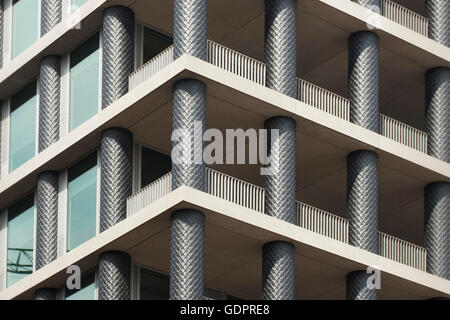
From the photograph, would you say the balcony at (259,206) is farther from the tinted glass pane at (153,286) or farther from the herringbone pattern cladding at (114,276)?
the tinted glass pane at (153,286)

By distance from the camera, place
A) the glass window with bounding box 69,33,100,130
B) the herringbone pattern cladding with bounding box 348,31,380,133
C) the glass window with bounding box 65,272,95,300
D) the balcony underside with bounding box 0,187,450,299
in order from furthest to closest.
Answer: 1. the glass window with bounding box 69,33,100,130
2. the herringbone pattern cladding with bounding box 348,31,380,133
3. the glass window with bounding box 65,272,95,300
4. the balcony underside with bounding box 0,187,450,299

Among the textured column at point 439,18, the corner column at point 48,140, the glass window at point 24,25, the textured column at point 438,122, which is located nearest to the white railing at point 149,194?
the corner column at point 48,140

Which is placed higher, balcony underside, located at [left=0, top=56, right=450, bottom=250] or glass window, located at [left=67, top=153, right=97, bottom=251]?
balcony underside, located at [left=0, top=56, right=450, bottom=250]

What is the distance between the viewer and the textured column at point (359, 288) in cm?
6291

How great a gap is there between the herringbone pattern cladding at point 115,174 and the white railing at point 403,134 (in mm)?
10179

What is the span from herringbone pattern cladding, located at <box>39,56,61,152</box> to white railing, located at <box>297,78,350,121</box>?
31.2 feet

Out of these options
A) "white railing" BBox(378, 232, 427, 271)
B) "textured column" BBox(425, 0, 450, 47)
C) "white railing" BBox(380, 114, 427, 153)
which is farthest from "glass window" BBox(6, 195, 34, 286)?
"textured column" BBox(425, 0, 450, 47)

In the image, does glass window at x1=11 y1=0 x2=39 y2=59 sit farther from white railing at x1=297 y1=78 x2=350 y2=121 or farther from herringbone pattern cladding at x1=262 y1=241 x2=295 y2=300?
herringbone pattern cladding at x1=262 y1=241 x2=295 y2=300

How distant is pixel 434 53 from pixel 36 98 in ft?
51.5

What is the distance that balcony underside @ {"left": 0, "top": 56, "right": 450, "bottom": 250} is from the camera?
6209 cm

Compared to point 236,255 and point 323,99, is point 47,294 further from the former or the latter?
point 323,99

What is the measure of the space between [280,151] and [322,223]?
3.66 meters

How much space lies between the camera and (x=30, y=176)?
6800 cm

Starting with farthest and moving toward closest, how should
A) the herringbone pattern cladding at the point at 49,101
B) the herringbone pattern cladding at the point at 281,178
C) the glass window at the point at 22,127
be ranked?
the glass window at the point at 22,127 < the herringbone pattern cladding at the point at 49,101 < the herringbone pattern cladding at the point at 281,178
